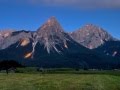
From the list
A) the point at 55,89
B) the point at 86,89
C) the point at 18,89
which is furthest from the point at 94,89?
the point at 18,89

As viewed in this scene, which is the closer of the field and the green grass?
the green grass

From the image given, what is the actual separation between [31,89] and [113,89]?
1351cm

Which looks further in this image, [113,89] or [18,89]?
[113,89]

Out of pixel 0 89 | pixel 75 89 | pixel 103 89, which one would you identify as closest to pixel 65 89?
pixel 75 89

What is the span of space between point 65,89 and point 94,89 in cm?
452

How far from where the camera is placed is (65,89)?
6359 cm

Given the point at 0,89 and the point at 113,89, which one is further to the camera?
the point at 113,89

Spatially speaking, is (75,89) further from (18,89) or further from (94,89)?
(18,89)

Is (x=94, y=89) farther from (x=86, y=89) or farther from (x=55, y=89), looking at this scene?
(x=55, y=89)

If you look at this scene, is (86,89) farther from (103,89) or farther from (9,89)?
(9,89)

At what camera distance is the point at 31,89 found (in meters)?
62.0

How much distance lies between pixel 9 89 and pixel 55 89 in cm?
695

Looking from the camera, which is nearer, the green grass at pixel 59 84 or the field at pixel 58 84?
the green grass at pixel 59 84

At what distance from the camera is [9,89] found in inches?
2438
